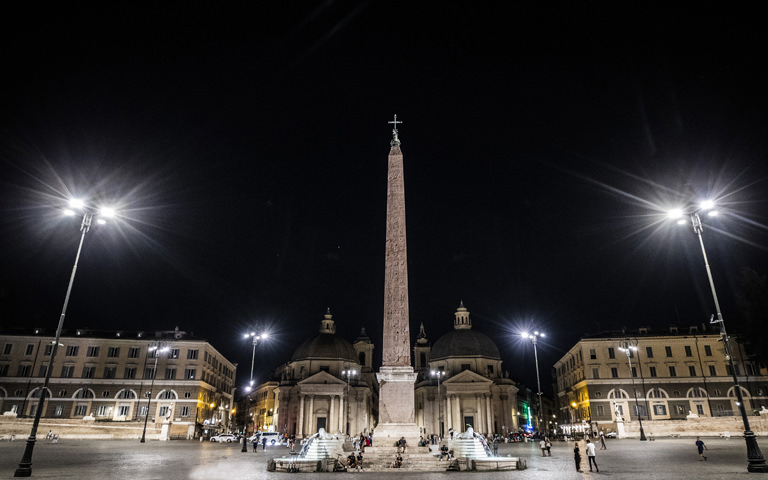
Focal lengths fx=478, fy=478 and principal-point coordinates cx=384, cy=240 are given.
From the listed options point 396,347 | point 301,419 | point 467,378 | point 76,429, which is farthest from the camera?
point 467,378

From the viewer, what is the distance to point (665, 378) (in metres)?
60.4

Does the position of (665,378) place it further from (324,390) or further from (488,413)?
(324,390)

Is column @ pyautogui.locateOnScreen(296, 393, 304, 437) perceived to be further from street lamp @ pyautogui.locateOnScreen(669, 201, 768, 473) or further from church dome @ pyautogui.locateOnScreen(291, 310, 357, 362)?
street lamp @ pyautogui.locateOnScreen(669, 201, 768, 473)

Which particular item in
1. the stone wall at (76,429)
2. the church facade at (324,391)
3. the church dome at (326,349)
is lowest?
the stone wall at (76,429)

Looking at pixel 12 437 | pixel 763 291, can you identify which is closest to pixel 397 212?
pixel 12 437

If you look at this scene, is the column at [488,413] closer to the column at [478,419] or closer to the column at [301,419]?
the column at [478,419]

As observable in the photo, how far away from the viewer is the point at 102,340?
5938cm

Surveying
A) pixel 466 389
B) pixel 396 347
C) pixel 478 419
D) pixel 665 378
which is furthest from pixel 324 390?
pixel 396 347

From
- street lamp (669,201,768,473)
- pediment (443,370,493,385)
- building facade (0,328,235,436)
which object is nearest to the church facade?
building facade (0,328,235,436)

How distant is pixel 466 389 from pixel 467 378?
1465 millimetres

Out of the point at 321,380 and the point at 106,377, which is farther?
the point at 321,380

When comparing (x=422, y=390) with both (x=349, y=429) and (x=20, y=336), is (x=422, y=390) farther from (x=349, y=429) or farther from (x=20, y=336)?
(x=20, y=336)

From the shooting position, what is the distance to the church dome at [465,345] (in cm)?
7112

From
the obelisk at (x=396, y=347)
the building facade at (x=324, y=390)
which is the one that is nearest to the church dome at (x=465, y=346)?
the building facade at (x=324, y=390)
